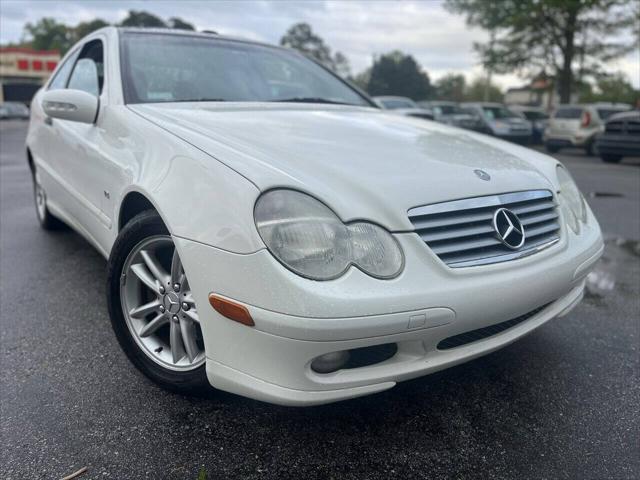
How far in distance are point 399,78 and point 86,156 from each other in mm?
55571

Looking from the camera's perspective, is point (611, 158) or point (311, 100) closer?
point (311, 100)

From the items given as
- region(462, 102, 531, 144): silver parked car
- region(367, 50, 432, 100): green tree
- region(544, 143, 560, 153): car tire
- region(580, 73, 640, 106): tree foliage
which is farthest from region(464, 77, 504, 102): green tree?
region(544, 143, 560, 153): car tire

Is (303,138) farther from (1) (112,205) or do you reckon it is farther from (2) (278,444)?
(2) (278,444)

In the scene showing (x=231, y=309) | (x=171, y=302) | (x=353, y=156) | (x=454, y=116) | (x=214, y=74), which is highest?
(x=214, y=74)

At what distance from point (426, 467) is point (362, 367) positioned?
0.39 meters

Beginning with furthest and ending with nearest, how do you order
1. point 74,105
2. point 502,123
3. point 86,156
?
point 502,123 < point 86,156 < point 74,105

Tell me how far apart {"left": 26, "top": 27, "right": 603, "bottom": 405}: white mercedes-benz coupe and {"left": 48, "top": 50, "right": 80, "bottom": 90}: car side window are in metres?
1.27

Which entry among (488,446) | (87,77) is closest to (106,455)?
(488,446)

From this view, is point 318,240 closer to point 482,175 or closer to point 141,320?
point 482,175

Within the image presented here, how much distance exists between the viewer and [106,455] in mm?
1824

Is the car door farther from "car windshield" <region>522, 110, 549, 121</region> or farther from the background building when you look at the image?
the background building

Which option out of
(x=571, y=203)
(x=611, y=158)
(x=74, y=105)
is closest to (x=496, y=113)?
(x=611, y=158)

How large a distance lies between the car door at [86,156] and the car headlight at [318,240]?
3.90 feet

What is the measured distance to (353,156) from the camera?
7.06ft
